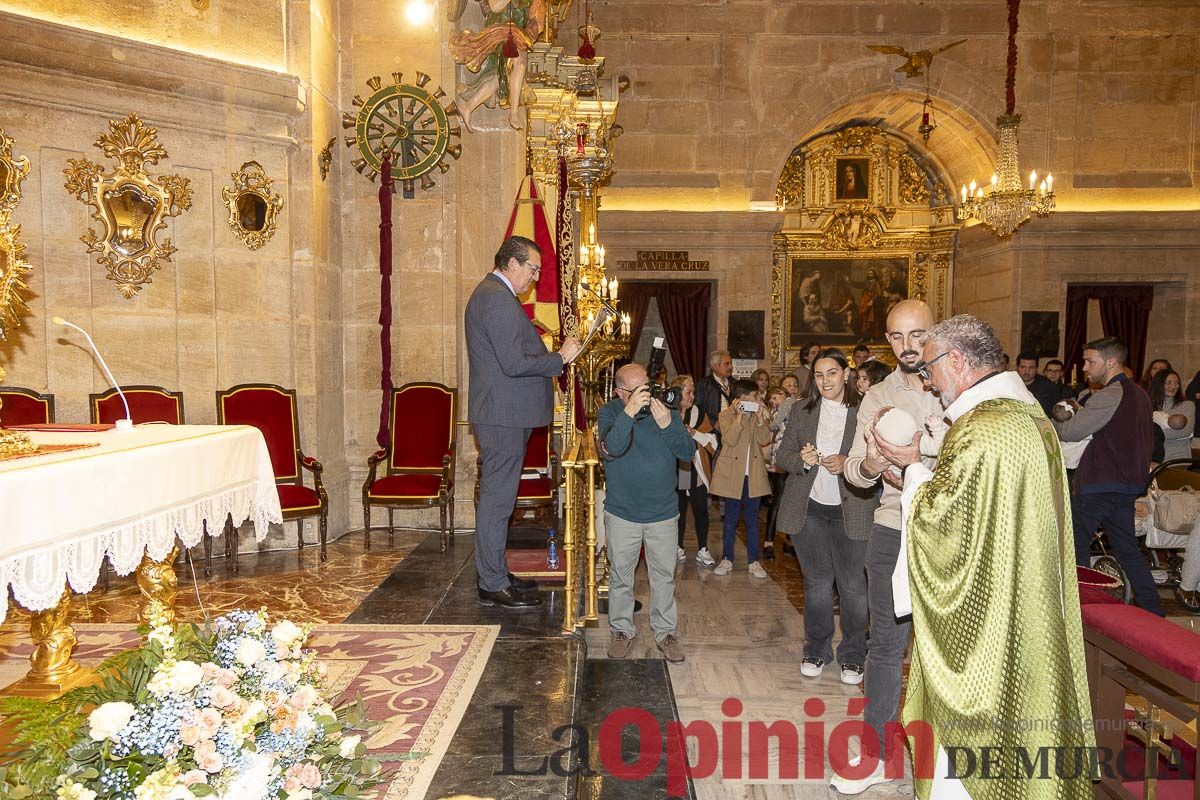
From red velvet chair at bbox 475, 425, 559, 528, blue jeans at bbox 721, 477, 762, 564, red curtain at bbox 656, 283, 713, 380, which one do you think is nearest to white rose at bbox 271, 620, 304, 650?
red velvet chair at bbox 475, 425, 559, 528

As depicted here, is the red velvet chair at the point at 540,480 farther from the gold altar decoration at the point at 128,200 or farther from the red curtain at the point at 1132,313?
the red curtain at the point at 1132,313

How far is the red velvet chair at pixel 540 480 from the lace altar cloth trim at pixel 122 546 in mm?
2521

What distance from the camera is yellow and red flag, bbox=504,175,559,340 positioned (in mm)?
6469

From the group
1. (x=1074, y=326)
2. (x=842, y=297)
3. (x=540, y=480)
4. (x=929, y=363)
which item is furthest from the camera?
(x=842, y=297)

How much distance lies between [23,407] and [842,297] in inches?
501

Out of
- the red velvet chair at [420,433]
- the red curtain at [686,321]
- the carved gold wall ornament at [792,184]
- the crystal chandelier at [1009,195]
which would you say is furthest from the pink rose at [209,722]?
the carved gold wall ornament at [792,184]

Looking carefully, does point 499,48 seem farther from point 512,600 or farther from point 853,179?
point 853,179

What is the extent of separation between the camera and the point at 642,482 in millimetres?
4562

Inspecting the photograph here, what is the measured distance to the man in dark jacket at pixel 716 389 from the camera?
27.2 ft

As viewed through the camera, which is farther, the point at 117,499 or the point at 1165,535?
the point at 1165,535

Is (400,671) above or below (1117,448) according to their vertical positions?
below

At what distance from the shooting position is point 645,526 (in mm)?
4629

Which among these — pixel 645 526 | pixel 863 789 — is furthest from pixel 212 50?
pixel 863 789

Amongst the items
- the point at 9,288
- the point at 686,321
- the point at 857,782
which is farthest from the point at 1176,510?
the point at 686,321
